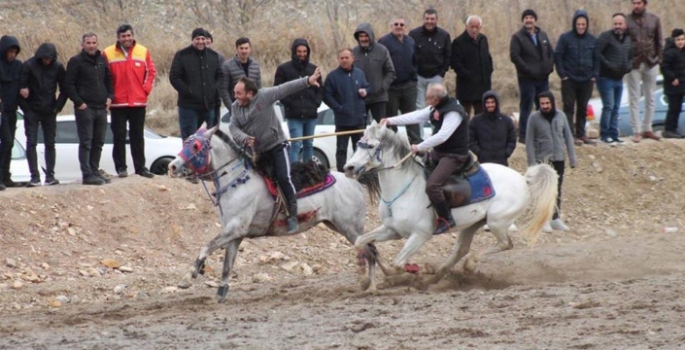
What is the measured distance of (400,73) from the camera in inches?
771

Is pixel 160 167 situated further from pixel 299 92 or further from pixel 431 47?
pixel 431 47

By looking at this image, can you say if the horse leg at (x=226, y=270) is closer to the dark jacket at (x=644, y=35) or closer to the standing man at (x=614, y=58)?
the standing man at (x=614, y=58)

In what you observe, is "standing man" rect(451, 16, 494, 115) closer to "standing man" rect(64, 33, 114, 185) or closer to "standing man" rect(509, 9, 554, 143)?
"standing man" rect(509, 9, 554, 143)

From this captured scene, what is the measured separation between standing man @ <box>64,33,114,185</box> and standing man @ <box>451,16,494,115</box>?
548 centimetres

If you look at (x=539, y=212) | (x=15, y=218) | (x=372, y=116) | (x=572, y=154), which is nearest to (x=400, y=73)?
(x=372, y=116)

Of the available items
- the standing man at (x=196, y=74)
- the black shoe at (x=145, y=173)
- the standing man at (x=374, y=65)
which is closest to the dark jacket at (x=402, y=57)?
the standing man at (x=374, y=65)

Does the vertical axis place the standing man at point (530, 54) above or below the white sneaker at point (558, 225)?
above

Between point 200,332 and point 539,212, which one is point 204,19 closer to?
point 539,212

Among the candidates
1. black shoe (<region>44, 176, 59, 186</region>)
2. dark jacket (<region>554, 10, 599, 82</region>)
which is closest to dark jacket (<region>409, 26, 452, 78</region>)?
dark jacket (<region>554, 10, 599, 82</region>)

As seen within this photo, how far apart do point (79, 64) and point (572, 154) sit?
7200mm

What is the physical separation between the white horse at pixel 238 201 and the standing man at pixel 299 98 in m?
3.55

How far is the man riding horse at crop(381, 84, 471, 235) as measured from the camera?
47.6 feet

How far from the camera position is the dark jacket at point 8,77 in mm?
17297

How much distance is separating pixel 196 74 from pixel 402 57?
3.24 metres
